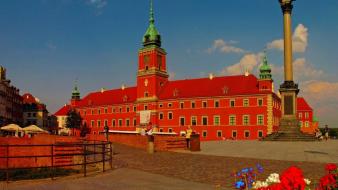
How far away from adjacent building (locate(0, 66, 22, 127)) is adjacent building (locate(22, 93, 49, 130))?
29.1 feet

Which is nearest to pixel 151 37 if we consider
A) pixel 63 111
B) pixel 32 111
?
pixel 32 111

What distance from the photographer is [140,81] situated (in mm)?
84438

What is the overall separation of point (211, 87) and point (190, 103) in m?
5.65

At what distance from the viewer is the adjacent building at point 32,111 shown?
108938 millimetres

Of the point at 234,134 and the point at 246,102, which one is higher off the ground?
the point at 246,102

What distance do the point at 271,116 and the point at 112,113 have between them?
43.2 meters

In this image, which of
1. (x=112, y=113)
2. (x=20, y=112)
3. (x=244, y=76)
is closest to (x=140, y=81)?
(x=112, y=113)

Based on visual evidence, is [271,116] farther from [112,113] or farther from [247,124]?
[112,113]

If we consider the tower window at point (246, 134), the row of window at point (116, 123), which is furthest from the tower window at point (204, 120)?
the row of window at point (116, 123)

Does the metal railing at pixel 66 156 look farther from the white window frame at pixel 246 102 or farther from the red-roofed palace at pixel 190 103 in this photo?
the white window frame at pixel 246 102

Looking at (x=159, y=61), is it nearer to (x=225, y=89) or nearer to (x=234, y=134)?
(x=225, y=89)

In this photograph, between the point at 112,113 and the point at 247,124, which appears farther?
the point at 112,113

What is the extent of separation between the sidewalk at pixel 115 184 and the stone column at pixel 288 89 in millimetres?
28578

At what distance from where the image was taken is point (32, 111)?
110312 mm
